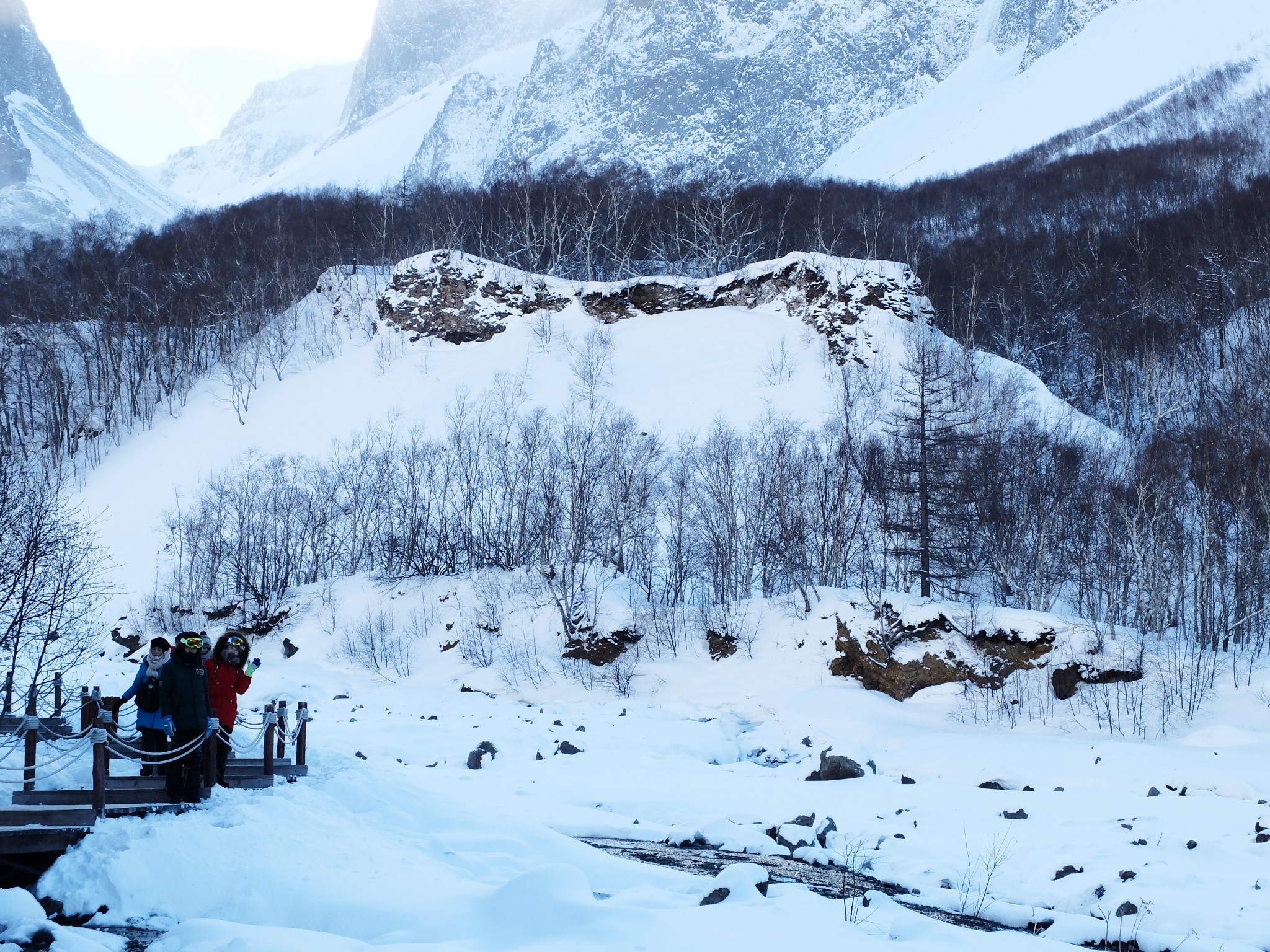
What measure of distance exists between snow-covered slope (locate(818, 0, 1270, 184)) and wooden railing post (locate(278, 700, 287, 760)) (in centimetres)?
8471

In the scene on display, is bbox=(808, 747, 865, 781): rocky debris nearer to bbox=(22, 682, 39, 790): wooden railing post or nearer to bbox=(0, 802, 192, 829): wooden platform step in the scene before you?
bbox=(0, 802, 192, 829): wooden platform step

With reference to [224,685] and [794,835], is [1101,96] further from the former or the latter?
[224,685]

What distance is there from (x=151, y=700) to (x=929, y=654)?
20790mm

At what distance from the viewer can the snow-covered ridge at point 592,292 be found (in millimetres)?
52188

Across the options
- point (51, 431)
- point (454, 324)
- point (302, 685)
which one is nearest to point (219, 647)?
point (302, 685)

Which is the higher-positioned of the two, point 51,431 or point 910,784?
point 51,431

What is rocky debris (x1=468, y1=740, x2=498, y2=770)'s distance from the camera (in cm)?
1756

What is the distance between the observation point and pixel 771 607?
30016mm

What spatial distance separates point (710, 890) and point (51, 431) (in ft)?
200

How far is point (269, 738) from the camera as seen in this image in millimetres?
11859

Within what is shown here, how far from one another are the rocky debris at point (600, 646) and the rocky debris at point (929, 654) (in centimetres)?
748

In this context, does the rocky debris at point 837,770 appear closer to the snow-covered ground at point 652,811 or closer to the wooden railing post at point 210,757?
the snow-covered ground at point 652,811

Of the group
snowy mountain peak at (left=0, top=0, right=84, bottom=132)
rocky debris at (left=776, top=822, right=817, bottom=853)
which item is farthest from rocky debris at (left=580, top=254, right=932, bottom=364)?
snowy mountain peak at (left=0, top=0, right=84, bottom=132)

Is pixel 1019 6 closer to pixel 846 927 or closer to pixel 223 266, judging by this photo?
pixel 223 266
